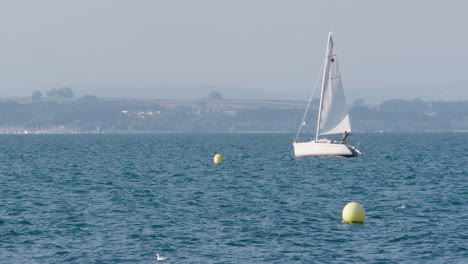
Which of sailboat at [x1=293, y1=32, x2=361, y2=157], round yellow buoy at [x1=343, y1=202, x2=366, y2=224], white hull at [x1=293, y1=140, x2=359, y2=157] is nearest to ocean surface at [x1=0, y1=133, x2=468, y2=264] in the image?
round yellow buoy at [x1=343, y1=202, x2=366, y2=224]

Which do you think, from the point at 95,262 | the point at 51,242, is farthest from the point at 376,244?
the point at 51,242

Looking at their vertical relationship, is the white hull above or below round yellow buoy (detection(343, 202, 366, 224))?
above

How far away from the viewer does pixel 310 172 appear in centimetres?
7219

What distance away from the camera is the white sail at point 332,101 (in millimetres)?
87812

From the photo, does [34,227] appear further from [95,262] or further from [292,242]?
[292,242]

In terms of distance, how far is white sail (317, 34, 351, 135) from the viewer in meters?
87.8

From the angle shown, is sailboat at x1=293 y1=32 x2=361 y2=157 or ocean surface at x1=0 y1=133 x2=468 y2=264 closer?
ocean surface at x1=0 y1=133 x2=468 y2=264

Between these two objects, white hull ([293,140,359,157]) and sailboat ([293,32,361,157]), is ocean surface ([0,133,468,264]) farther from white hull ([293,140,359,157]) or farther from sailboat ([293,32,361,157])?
sailboat ([293,32,361,157])

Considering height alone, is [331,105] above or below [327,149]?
above

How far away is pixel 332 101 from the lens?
87812 mm

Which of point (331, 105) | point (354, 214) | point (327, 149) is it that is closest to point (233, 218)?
point (354, 214)

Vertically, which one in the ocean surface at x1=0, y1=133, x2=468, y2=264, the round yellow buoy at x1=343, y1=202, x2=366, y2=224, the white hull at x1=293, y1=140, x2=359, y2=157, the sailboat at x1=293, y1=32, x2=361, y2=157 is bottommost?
the ocean surface at x1=0, y1=133, x2=468, y2=264

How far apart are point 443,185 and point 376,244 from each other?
27776mm

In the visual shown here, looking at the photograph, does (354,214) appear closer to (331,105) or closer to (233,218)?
(233,218)
